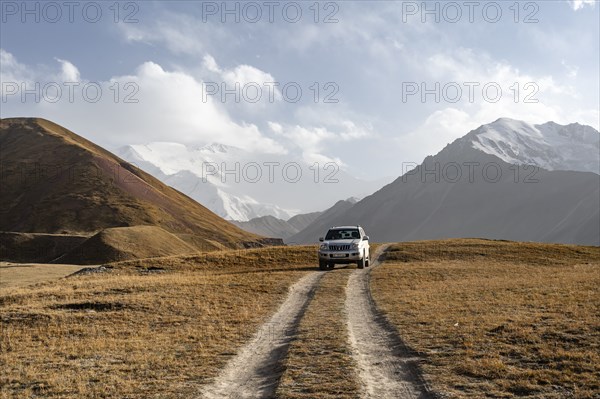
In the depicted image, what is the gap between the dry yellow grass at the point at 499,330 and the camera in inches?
360

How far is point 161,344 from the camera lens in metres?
14.3

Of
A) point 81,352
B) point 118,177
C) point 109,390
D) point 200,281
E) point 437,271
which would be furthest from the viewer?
point 118,177

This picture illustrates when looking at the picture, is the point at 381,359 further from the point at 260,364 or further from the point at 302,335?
the point at 302,335

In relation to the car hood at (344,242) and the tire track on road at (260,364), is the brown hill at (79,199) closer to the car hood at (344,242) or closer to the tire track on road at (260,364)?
the car hood at (344,242)

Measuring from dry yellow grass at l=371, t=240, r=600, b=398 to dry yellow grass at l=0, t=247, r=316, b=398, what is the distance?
5340 mm

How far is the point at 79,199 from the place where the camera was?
153m

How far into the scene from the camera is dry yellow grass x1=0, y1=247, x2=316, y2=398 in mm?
10578

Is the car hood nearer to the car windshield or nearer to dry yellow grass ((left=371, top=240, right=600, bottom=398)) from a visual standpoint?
the car windshield

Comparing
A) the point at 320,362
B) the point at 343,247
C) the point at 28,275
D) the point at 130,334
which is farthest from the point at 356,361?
the point at 28,275

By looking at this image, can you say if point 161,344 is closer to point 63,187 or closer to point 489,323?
point 489,323

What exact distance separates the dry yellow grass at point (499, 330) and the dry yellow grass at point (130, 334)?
5340 mm

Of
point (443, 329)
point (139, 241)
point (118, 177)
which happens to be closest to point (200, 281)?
point (443, 329)

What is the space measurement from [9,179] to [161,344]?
18354cm

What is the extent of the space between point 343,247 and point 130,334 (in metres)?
18.8
